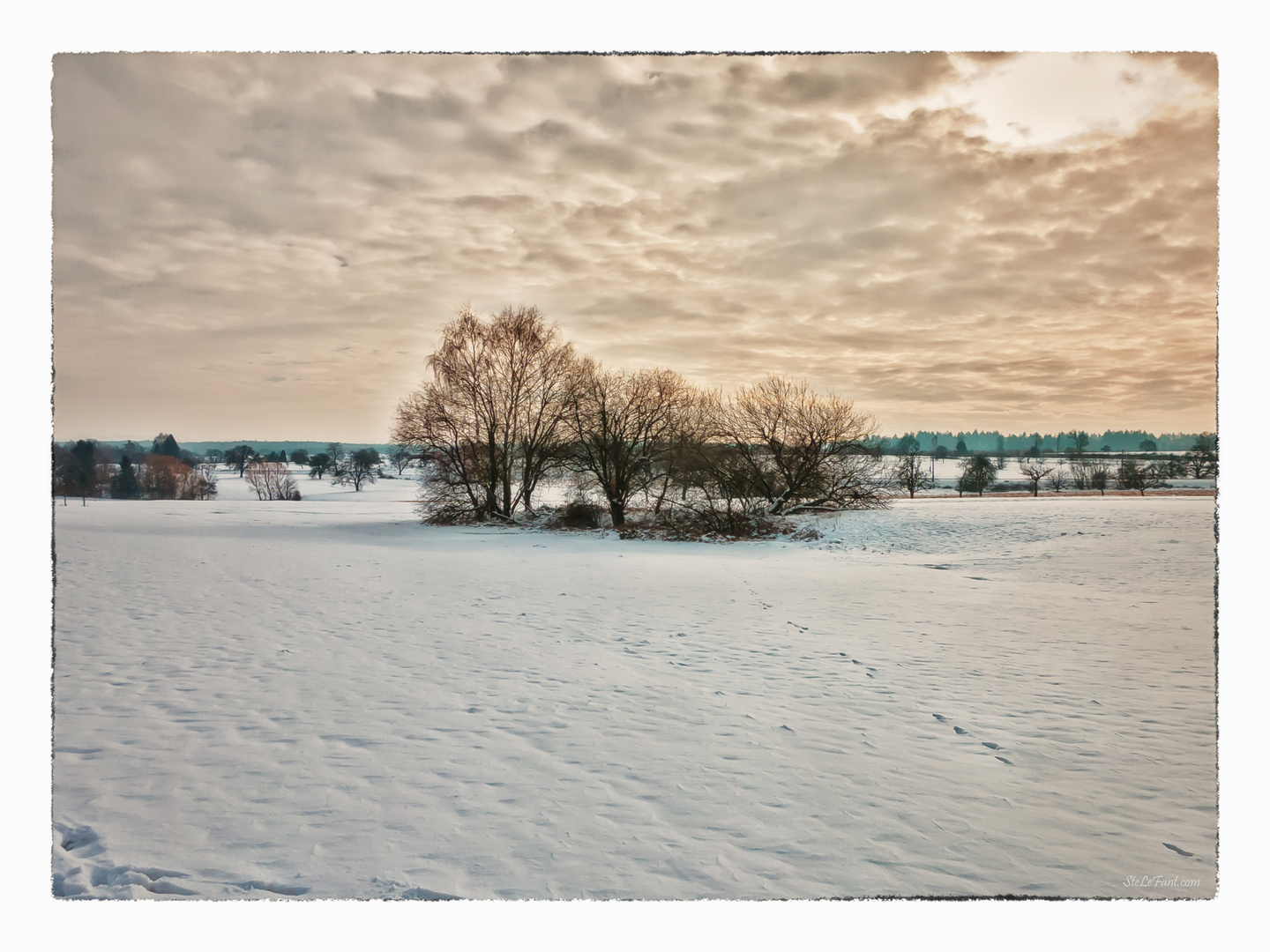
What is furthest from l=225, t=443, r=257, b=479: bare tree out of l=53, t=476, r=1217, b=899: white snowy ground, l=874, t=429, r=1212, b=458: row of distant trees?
l=874, t=429, r=1212, b=458: row of distant trees

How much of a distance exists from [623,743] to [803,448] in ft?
50.7

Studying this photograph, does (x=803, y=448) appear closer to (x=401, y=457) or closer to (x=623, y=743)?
(x=401, y=457)

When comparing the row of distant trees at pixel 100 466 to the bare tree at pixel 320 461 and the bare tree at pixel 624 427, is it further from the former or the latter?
the bare tree at pixel 624 427

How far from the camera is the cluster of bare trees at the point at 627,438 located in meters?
16.8

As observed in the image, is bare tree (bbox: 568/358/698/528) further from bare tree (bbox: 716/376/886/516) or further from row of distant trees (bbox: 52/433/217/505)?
row of distant trees (bbox: 52/433/217/505)

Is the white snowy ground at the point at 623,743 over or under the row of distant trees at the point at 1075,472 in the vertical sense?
under

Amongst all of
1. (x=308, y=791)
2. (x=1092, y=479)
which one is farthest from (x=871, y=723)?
(x=1092, y=479)

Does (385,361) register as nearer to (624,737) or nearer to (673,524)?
(624,737)

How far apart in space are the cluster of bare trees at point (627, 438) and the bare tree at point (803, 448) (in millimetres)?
34

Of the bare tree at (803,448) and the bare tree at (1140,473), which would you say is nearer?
the bare tree at (1140,473)

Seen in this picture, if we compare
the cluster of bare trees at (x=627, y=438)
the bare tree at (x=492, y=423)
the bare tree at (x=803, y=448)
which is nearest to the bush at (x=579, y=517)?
the cluster of bare trees at (x=627, y=438)

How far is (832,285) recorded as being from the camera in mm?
5512

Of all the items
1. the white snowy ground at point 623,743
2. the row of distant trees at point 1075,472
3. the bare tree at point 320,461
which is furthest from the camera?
the bare tree at point 320,461

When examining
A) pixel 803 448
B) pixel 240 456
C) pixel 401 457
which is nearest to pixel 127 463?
pixel 240 456
